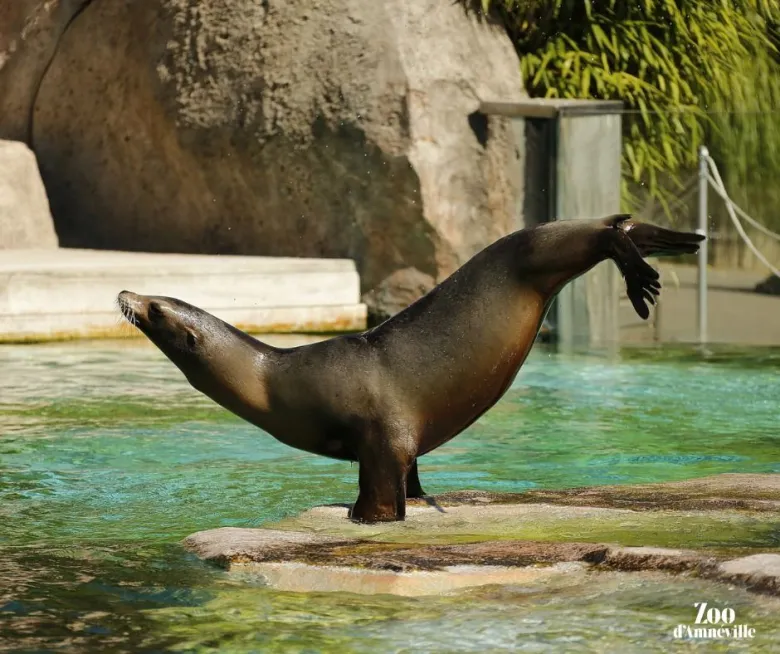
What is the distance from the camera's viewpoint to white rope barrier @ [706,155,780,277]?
10898 mm

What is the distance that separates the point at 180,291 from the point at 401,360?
5.99 metres

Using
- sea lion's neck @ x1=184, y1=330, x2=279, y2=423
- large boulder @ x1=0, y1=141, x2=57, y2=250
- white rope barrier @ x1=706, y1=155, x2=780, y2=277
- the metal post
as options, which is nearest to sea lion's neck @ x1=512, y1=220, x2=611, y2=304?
sea lion's neck @ x1=184, y1=330, x2=279, y2=423

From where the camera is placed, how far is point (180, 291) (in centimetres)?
1079

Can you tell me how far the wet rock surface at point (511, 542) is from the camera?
13.5 ft

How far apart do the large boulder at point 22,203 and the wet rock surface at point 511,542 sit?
26.9 ft

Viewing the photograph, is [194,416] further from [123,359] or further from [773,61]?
[773,61]

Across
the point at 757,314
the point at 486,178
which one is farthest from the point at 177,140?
the point at 757,314

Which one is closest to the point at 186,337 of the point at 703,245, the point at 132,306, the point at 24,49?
the point at 132,306

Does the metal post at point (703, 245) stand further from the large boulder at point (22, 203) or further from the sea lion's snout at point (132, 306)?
the sea lion's snout at point (132, 306)

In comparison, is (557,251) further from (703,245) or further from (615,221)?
(703,245)

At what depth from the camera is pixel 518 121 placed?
37.6ft

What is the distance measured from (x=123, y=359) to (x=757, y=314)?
171 inches

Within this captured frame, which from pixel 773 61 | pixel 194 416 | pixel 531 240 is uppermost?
pixel 773 61

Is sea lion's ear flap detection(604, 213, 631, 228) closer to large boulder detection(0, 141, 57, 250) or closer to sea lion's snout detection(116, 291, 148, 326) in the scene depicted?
sea lion's snout detection(116, 291, 148, 326)
